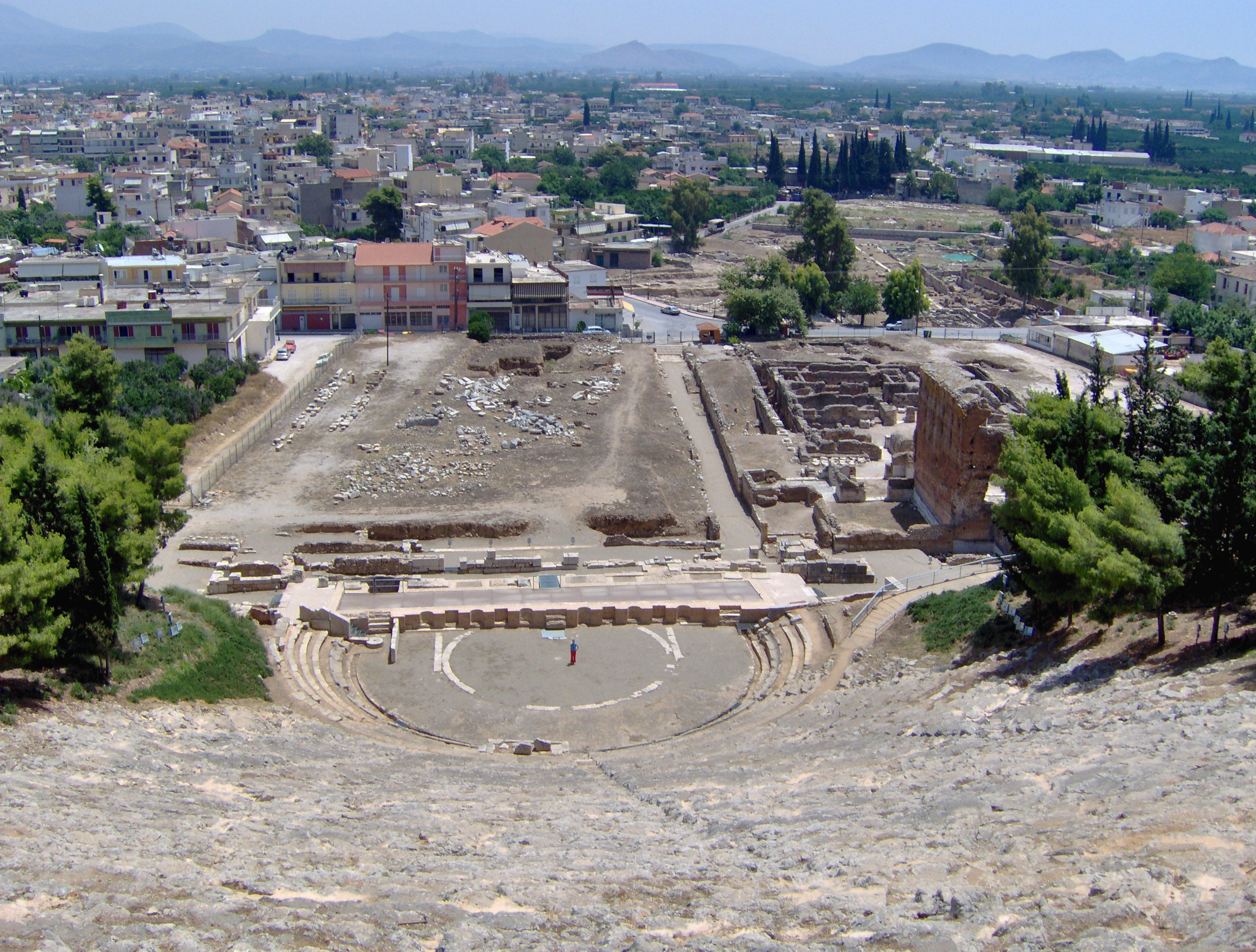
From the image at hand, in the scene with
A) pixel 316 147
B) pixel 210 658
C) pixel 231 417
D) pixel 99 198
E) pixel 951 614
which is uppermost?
pixel 316 147

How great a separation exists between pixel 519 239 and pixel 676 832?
219 ft

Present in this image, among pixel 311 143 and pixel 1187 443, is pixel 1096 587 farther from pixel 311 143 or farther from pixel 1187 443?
pixel 311 143

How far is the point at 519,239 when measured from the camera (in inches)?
3123

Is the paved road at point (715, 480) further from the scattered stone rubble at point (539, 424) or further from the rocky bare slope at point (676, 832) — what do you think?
the rocky bare slope at point (676, 832)

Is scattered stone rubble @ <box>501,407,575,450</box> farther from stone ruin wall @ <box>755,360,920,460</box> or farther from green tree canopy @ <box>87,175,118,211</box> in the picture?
green tree canopy @ <box>87,175,118,211</box>

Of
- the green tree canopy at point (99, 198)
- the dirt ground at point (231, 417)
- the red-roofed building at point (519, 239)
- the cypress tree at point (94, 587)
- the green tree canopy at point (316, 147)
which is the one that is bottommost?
the dirt ground at point (231, 417)

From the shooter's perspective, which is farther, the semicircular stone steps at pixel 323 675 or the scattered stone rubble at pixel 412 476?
the scattered stone rubble at pixel 412 476

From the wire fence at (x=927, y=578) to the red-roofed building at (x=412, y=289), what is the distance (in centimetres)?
4159

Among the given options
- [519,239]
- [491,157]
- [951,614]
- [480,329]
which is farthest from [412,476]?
[491,157]

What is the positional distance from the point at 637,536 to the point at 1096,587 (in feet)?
62.9

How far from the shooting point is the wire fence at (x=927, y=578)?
30641mm

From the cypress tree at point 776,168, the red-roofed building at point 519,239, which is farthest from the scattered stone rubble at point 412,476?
the cypress tree at point 776,168

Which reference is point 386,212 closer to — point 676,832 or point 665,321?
point 665,321

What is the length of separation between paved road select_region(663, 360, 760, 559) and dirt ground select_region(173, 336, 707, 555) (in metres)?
0.70
